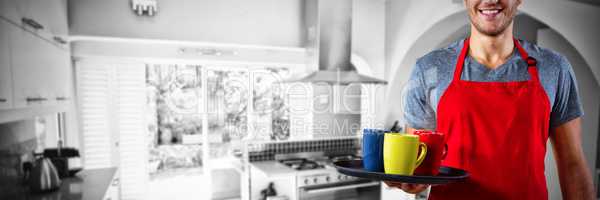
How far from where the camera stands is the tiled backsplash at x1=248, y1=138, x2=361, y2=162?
278 cm

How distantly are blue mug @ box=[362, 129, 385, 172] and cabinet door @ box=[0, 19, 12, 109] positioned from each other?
3.92 ft

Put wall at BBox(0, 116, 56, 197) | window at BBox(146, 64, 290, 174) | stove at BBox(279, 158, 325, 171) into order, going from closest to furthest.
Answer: wall at BBox(0, 116, 56, 197) < stove at BBox(279, 158, 325, 171) < window at BBox(146, 64, 290, 174)

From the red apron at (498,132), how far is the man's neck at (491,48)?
2 cm

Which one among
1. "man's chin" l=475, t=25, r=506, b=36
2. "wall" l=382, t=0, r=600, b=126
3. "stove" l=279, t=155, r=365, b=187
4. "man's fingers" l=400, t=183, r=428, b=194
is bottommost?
"stove" l=279, t=155, r=365, b=187

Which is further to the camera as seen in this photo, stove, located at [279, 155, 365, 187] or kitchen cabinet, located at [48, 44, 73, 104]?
stove, located at [279, 155, 365, 187]

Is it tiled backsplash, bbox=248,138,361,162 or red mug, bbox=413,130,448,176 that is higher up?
red mug, bbox=413,130,448,176

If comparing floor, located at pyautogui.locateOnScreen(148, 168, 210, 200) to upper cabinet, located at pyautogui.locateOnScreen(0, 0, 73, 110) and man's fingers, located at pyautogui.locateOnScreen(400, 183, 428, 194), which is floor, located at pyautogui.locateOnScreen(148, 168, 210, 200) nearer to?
upper cabinet, located at pyautogui.locateOnScreen(0, 0, 73, 110)

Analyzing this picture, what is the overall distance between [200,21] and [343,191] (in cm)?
197

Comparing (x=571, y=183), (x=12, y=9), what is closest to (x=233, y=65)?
(x=12, y=9)

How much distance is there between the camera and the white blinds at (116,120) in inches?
107

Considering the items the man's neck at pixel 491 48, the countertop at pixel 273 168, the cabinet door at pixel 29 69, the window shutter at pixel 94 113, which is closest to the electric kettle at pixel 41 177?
the cabinet door at pixel 29 69

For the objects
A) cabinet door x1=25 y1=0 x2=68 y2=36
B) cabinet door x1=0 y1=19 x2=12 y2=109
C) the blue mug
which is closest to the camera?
the blue mug

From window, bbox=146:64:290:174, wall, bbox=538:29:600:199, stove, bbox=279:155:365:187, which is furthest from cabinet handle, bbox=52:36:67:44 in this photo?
wall, bbox=538:29:600:199

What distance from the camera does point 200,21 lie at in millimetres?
2865
